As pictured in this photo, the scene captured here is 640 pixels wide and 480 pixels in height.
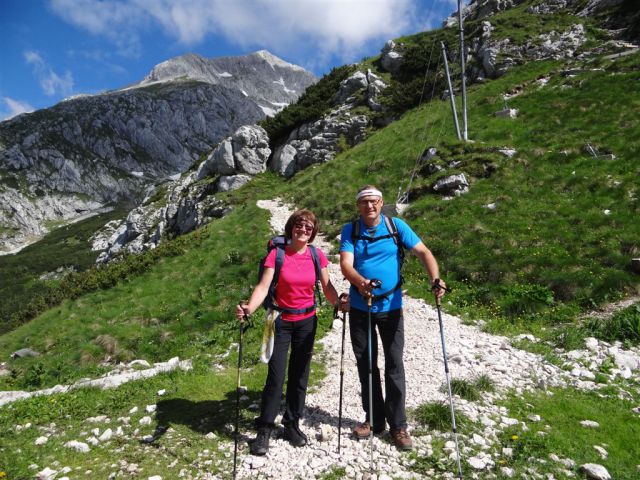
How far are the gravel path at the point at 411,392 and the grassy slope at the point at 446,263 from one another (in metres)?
1.06

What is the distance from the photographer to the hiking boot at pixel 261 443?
18.8 ft

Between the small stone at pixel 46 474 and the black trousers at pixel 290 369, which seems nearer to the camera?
the small stone at pixel 46 474

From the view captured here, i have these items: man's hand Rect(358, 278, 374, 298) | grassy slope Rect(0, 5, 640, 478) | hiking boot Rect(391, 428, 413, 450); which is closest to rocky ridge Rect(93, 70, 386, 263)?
grassy slope Rect(0, 5, 640, 478)

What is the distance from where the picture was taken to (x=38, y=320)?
18.6 meters

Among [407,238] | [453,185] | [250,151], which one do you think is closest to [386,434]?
[407,238]

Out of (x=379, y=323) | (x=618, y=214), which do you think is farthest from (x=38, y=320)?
(x=618, y=214)

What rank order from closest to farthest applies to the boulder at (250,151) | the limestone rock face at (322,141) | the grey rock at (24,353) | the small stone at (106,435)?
1. the small stone at (106,435)
2. the grey rock at (24,353)
3. the limestone rock face at (322,141)
4. the boulder at (250,151)

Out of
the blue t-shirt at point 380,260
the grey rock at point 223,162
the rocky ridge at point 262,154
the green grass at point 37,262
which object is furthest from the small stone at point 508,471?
the green grass at point 37,262

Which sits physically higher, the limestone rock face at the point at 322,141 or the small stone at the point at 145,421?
the limestone rock face at the point at 322,141

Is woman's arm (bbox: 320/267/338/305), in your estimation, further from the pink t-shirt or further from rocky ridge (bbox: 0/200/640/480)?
rocky ridge (bbox: 0/200/640/480)

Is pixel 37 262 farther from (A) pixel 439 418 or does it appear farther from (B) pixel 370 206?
(A) pixel 439 418

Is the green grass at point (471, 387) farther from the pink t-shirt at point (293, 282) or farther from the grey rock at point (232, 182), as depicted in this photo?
the grey rock at point (232, 182)

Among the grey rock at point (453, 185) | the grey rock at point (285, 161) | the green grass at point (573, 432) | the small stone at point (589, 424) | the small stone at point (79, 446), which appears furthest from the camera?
the grey rock at point (285, 161)

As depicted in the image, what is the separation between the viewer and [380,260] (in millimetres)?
5797
